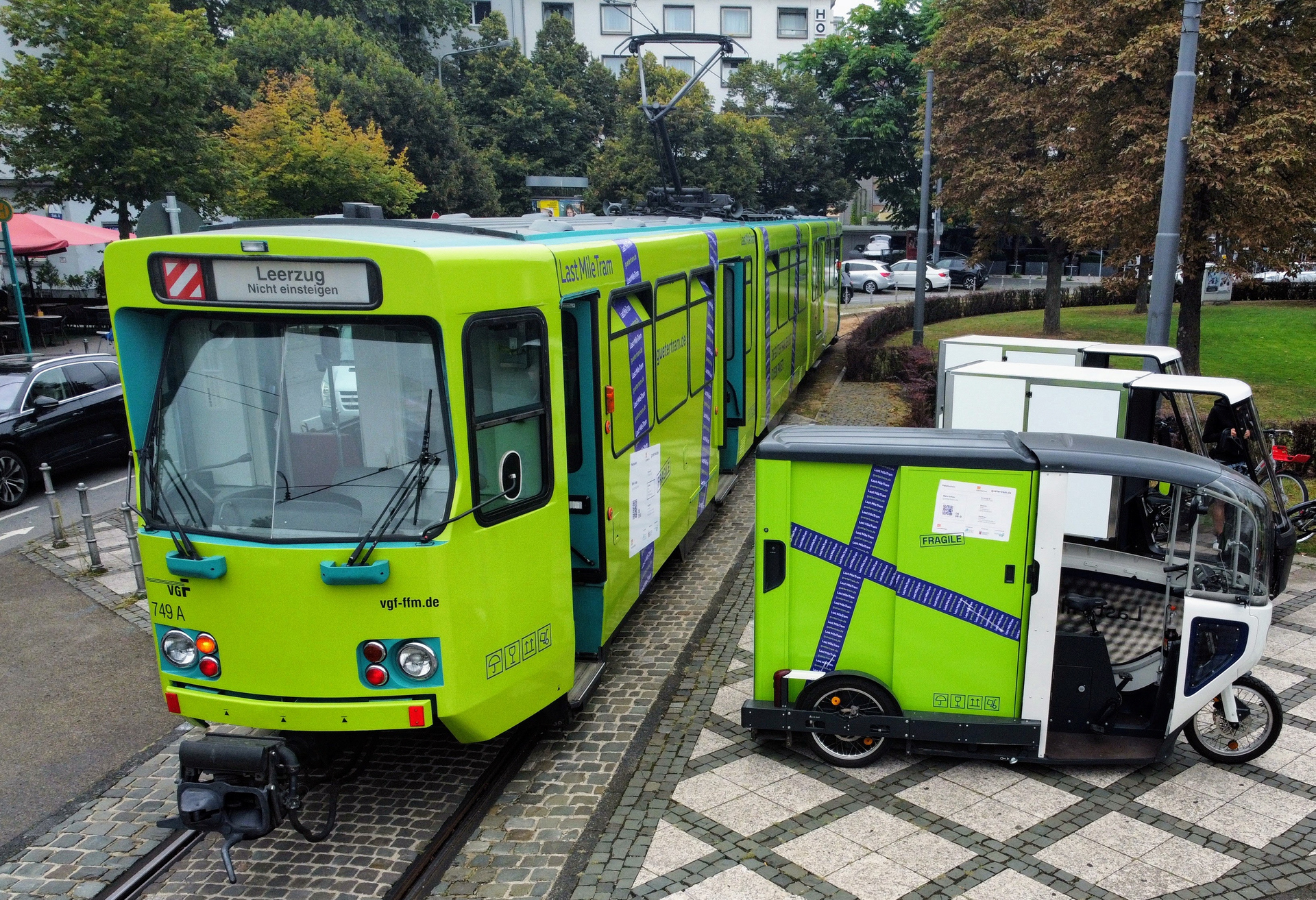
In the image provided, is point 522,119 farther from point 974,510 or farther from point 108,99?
point 974,510

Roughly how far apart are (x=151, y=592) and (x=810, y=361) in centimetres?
1615

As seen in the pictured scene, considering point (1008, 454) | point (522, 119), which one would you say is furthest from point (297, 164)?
point (522, 119)

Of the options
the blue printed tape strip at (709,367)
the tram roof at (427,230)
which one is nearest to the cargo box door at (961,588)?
the tram roof at (427,230)

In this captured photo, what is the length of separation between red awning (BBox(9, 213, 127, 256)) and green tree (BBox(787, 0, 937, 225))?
34890mm

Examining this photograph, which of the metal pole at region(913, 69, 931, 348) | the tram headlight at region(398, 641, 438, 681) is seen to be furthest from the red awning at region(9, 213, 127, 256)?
the tram headlight at region(398, 641, 438, 681)

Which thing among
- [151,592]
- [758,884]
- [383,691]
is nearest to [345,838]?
[383,691]

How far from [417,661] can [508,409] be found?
4.53ft

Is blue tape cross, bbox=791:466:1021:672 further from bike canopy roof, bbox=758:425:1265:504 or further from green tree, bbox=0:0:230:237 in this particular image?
green tree, bbox=0:0:230:237

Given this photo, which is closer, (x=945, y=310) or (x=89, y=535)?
(x=89, y=535)

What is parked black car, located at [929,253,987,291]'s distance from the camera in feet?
163

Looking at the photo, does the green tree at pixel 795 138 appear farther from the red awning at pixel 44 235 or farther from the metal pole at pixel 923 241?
the red awning at pixel 44 235

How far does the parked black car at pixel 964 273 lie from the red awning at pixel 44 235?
36134 millimetres

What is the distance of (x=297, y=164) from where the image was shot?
942 inches

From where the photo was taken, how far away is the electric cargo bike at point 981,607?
5988 millimetres
